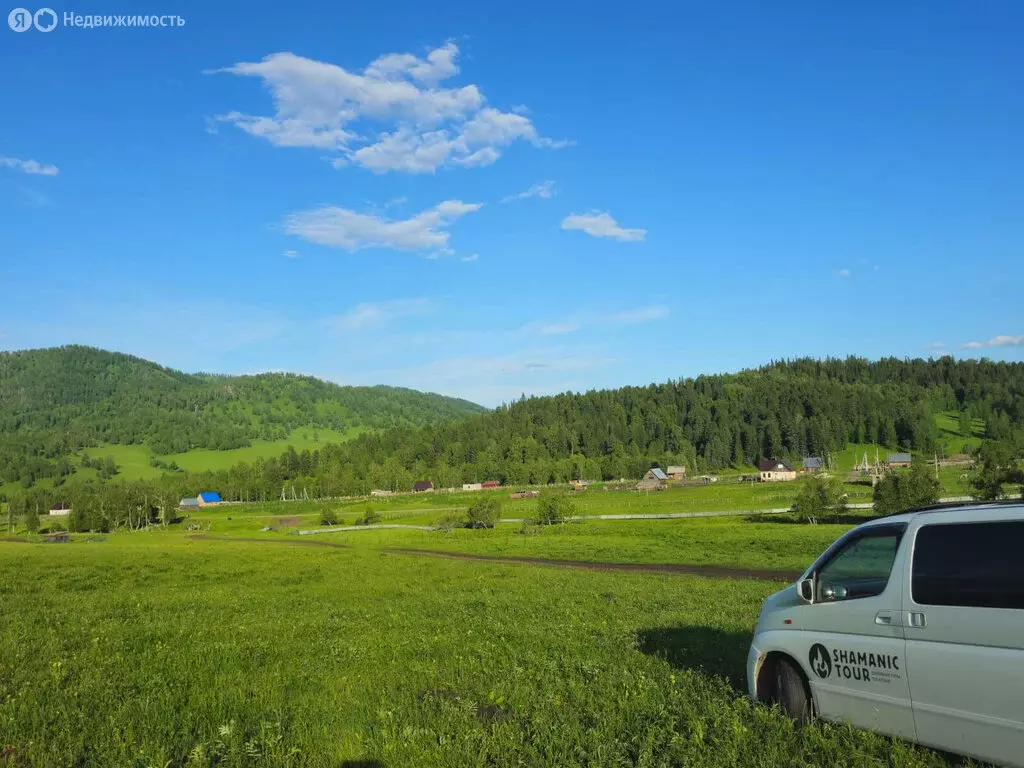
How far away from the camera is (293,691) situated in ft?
35.1

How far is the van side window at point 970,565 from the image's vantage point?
22.1 ft

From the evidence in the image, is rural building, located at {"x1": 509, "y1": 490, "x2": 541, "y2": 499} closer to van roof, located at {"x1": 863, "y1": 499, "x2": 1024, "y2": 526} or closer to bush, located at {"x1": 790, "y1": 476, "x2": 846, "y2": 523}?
bush, located at {"x1": 790, "y1": 476, "x2": 846, "y2": 523}

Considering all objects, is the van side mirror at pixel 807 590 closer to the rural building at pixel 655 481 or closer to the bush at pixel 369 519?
the bush at pixel 369 519

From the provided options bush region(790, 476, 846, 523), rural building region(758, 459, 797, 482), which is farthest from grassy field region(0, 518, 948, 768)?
rural building region(758, 459, 797, 482)

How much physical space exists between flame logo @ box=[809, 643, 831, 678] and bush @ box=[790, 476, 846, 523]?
239ft

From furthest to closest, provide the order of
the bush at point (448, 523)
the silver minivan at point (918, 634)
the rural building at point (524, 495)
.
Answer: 1. the rural building at point (524, 495)
2. the bush at point (448, 523)
3. the silver minivan at point (918, 634)

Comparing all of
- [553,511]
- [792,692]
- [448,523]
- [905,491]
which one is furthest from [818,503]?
[792,692]

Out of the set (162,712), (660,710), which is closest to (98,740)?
(162,712)

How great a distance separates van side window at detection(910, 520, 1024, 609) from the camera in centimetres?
673

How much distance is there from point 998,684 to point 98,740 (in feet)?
34.8

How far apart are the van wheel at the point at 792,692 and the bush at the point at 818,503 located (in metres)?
72.3

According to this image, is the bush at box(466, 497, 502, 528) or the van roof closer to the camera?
the van roof

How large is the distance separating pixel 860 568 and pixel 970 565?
154cm

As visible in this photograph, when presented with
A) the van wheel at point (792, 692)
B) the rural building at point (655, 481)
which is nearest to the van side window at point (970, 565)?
the van wheel at point (792, 692)
